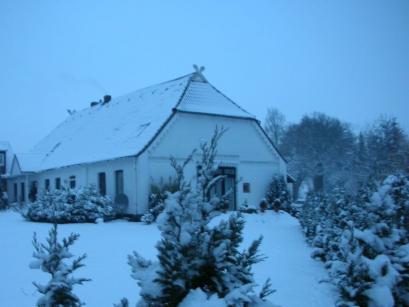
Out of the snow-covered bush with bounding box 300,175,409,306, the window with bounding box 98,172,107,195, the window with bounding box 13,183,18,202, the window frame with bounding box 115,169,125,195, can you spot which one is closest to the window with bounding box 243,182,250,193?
the window frame with bounding box 115,169,125,195

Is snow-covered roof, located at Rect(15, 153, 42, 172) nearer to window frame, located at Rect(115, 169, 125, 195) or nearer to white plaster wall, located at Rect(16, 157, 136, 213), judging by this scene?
white plaster wall, located at Rect(16, 157, 136, 213)

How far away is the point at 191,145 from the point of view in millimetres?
22281

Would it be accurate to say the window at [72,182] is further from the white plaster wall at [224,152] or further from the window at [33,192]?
the white plaster wall at [224,152]

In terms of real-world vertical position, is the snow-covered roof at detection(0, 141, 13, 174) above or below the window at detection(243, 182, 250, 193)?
above

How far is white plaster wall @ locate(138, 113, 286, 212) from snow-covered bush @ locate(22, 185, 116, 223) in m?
1.89

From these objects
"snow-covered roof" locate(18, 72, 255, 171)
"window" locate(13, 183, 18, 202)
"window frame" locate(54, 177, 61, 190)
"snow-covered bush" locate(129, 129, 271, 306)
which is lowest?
"window" locate(13, 183, 18, 202)

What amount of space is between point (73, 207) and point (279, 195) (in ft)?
36.6

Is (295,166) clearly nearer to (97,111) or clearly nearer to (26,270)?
(97,111)

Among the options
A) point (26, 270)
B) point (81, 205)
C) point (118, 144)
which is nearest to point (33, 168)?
point (118, 144)

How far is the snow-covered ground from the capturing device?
722 cm

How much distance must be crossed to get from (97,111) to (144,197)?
1439 cm

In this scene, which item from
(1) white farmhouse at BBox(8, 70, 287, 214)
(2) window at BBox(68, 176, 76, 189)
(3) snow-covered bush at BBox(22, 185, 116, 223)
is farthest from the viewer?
(2) window at BBox(68, 176, 76, 189)

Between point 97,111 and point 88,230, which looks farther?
point 97,111

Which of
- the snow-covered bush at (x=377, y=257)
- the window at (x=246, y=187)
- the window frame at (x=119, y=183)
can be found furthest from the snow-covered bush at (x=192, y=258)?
the window at (x=246, y=187)
